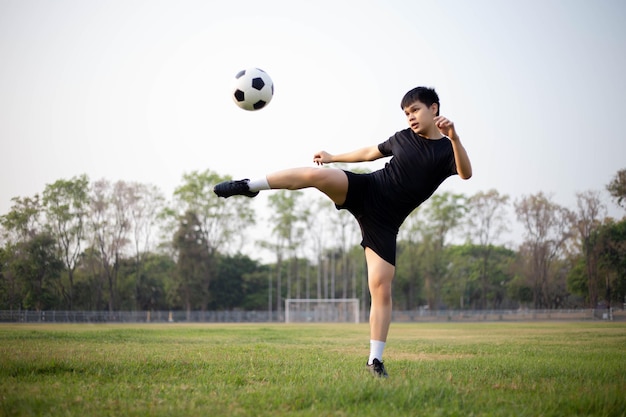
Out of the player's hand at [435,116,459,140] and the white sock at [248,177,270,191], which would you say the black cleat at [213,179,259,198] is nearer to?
the white sock at [248,177,270,191]

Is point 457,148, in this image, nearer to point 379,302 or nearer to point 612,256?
point 379,302

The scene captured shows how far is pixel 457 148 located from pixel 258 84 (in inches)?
130

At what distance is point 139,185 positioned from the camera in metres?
52.6

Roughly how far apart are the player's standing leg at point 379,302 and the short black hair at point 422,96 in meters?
1.35

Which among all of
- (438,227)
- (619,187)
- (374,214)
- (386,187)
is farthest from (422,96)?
(438,227)

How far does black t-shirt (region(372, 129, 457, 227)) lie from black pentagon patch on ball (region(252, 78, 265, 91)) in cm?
256

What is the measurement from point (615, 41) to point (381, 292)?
26.6m

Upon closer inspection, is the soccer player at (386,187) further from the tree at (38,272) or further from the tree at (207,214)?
the tree at (207,214)

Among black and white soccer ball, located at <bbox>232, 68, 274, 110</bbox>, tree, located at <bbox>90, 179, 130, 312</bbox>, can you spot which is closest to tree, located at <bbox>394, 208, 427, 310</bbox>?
tree, located at <bbox>90, 179, 130, 312</bbox>

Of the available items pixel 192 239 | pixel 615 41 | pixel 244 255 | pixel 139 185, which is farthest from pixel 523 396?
pixel 244 255

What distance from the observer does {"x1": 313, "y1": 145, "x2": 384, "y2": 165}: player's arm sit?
553 centimetres

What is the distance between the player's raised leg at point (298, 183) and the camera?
478 cm

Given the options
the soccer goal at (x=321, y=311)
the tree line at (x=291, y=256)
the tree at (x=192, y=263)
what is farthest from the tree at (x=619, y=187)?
the tree at (x=192, y=263)

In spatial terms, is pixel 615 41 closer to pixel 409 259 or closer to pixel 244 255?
pixel 409 259
